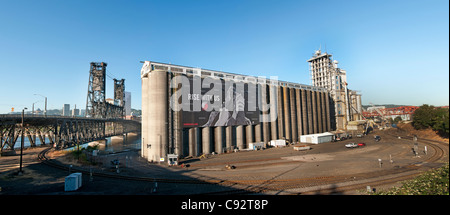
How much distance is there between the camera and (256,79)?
6744 cm

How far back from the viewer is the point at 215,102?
2064 inches

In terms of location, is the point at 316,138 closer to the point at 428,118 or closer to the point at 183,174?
the point at 428,118

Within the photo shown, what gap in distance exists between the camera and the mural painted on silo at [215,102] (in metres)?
48.7

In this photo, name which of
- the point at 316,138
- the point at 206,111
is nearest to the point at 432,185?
the point at 206,111

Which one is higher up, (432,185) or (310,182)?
(432,185)

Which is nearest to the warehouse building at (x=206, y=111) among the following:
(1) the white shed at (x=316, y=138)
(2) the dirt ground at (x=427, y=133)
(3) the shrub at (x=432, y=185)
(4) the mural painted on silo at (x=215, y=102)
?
(4) the mural painted on silo at (x=215, y=102)

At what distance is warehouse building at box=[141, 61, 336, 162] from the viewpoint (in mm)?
46156

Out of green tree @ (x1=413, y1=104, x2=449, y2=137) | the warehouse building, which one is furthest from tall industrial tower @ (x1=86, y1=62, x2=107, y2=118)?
green tree @ (x1=413, y1=104, x2=449, y2=137)

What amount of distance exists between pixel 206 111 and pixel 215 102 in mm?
3748

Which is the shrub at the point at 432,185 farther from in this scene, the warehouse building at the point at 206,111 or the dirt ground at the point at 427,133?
the dirt ground at the point at 427,133
